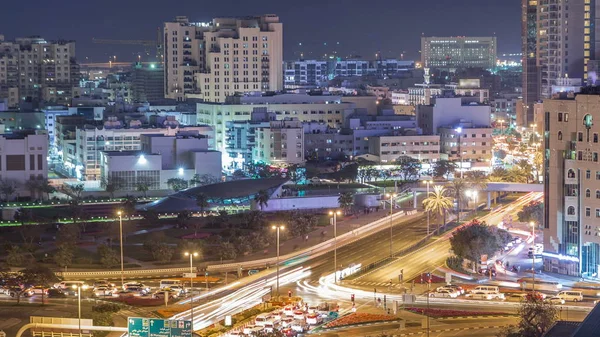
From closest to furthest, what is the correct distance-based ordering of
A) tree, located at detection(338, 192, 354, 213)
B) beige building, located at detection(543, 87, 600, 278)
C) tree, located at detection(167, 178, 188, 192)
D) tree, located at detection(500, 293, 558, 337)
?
tree, located at detection(500, 293, 558, 337)
beige building, located at detection(543, 87, 600, 278)
tree, located at detection(338, 192, 354, 213)
tree, located at detection(167, 178, 188, 192)

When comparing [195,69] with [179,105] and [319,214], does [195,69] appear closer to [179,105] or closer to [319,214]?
[179,105]

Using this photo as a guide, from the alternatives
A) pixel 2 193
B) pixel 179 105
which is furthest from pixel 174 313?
pixel 179 105

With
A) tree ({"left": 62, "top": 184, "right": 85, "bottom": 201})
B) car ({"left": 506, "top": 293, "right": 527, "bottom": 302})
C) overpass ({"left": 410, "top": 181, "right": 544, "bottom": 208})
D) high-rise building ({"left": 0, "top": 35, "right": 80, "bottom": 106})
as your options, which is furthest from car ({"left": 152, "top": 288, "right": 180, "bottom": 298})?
high-rise building ({"left": 0, "top": 35, "right": 80, "bottom": 106})

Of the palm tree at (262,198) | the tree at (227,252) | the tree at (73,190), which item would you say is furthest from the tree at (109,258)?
the tree at (73,190)

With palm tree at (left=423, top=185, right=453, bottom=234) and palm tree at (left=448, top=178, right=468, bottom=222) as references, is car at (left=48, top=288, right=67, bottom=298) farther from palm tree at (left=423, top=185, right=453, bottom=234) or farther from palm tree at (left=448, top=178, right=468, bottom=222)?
palm tree at (left=448, top=178, right=468, bottom=222)

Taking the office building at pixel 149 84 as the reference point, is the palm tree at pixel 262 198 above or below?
below

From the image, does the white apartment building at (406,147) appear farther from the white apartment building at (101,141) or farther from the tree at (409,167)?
the white apartment building at (101,141)
